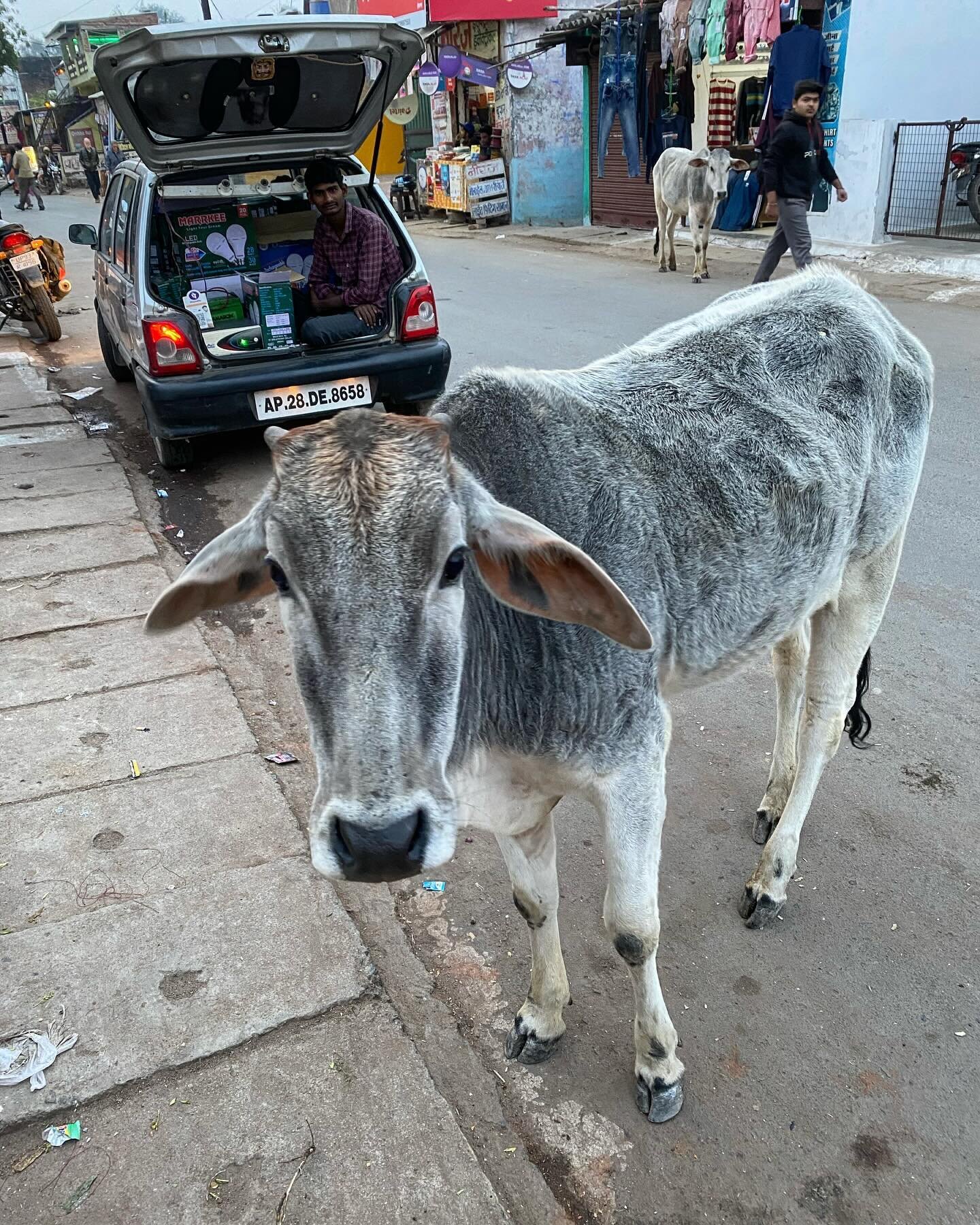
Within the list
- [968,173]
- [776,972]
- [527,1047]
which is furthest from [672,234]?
[527,1047]

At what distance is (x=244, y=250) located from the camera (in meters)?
6.53

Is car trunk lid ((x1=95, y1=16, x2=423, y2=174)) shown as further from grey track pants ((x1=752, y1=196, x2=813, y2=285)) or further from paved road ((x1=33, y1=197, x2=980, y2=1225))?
grey track pants ((x1=752, y1=196, x2=813, y2=285))

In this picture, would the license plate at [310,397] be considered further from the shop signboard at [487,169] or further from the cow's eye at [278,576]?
the shop signboard at [487,169]

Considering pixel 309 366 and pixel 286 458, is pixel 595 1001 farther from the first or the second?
pixel 309 366

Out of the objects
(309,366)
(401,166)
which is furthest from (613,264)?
(401,166)

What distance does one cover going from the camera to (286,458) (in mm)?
1549

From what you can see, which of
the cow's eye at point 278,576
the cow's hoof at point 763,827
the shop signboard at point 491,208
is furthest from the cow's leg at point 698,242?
the cow's eye at point 278,576

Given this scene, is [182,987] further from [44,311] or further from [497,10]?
[497,10]

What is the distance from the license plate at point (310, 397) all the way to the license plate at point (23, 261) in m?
5.52

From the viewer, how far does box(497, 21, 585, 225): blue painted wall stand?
1775 cm

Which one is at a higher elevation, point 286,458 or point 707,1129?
point 286,458

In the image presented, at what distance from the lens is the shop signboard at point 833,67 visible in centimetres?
1141

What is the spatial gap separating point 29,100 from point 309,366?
7251 centimetres

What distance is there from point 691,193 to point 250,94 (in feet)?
26.2
